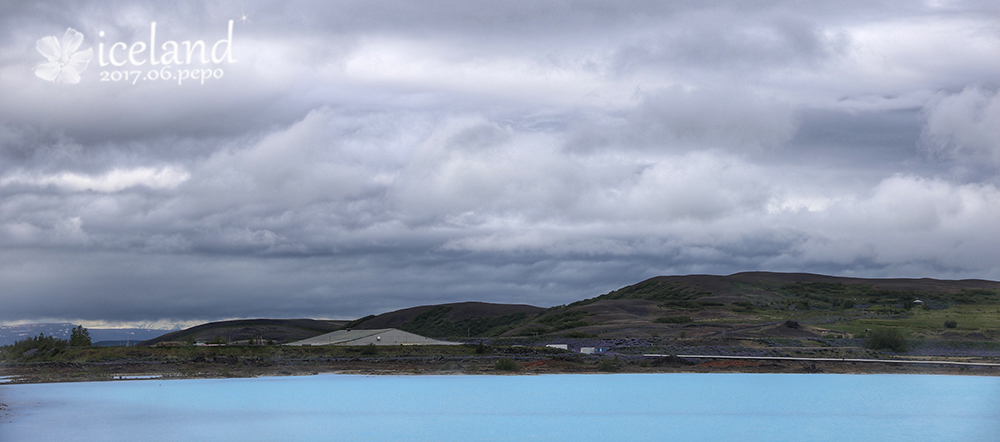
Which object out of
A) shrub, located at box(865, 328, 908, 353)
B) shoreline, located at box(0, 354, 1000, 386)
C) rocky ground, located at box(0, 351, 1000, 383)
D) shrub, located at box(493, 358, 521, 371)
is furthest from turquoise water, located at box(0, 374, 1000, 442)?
shrub, located at box(865, 328, 908, 353)

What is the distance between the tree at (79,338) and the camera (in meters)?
114

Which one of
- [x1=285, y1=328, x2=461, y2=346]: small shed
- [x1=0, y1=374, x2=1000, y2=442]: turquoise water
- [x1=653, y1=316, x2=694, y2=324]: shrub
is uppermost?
[x1=653, y1=316, x2=694, y2=324]: shrub

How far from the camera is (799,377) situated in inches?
3017

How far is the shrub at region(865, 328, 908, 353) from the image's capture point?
100000 mm

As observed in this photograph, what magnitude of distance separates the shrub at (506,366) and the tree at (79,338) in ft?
212

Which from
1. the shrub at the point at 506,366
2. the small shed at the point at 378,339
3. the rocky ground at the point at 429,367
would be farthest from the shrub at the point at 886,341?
the small shed at the point at 378,339

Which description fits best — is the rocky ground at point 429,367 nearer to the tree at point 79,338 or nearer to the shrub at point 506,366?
the shrub at point 506,366

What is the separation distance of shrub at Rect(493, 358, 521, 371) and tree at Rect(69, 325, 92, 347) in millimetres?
64635

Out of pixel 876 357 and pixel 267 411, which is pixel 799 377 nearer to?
pixel 876 357

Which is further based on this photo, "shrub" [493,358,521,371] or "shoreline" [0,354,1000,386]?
"shrub" [493,358,521,371]

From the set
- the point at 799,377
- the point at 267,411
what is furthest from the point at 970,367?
the point at 267,411

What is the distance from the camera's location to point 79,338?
11638 cm

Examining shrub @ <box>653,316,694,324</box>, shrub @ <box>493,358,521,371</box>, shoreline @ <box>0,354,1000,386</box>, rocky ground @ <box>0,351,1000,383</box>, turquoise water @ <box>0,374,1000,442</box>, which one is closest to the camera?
turquoise water @ <box>0,374,1000,442</box>

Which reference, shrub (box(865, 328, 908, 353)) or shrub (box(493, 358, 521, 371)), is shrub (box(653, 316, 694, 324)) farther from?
shrub (box(493, 358, 521, 371))
